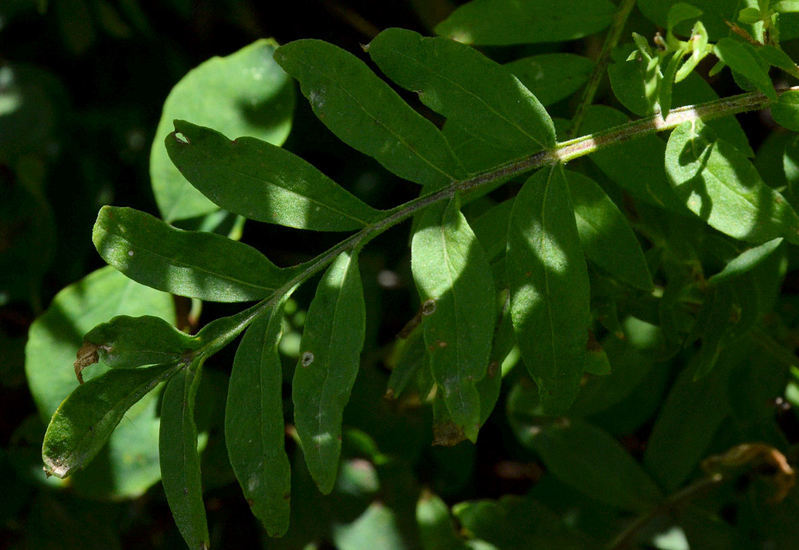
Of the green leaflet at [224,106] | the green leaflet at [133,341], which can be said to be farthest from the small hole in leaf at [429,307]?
the green leaflet at [224,106]

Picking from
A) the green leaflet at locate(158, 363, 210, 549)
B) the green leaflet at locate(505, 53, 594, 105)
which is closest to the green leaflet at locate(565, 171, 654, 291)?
the green leaflet at locate(505, 53, 594, 105)

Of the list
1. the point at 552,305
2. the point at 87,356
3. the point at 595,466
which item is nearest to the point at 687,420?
the point at 595,466

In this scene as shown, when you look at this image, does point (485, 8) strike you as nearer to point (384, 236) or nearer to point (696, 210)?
point (696, 210)

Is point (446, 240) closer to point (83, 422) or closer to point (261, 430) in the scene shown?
point (261, 430)

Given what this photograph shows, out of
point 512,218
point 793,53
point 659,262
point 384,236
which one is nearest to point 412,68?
point 512,218

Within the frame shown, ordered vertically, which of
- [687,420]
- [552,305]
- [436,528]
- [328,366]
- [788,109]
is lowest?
[436,528]

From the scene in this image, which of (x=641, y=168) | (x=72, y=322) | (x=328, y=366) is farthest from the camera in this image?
(x=72, y=322)
